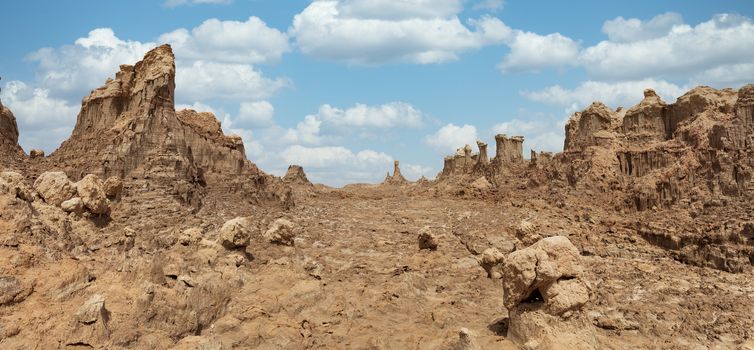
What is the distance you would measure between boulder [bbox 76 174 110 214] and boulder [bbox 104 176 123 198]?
258 cm

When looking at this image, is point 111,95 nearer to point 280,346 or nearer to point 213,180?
point 213,180

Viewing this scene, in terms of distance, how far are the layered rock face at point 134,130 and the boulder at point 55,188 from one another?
18.6ft

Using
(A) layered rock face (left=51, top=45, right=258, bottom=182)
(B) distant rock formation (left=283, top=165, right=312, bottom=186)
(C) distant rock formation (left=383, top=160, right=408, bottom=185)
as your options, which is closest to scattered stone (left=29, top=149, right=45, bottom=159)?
(A) layered rock face (left=51, top=45, right=258, bottom=182)

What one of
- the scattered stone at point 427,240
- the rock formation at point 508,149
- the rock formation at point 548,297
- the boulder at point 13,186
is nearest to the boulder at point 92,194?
the boulder at point 13,186

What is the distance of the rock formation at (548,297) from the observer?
14023 millimetres

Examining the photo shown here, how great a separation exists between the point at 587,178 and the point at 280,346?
83.2ft

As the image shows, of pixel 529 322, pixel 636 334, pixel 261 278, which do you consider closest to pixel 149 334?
pixel 261 278

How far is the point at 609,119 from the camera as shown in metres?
37.8

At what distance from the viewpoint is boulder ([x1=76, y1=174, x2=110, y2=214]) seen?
72.0ft

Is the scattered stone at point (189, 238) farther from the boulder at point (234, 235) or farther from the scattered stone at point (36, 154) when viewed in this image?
the scattered stone at point (36, 154)

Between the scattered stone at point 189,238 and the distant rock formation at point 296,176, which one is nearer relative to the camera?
the scattered stone at point 189,238

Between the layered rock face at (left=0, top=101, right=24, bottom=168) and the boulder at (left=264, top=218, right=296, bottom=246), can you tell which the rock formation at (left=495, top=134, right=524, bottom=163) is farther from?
the layered rock face at (left=0, top=101, right=24, bottom=168)

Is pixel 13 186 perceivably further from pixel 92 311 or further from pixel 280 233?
pixel 280 233

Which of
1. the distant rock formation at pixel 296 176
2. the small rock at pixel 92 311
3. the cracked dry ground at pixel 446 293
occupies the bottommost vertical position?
the cracked dry ground at pixel 446 293
